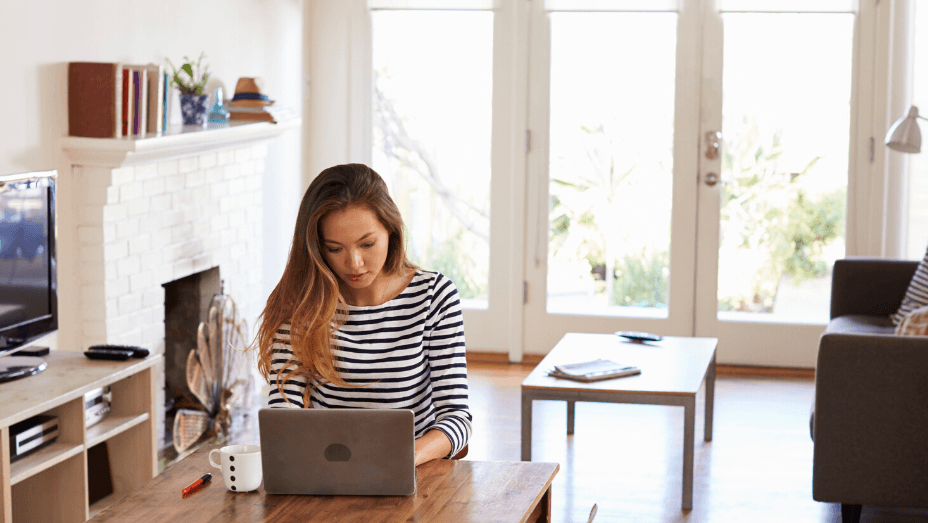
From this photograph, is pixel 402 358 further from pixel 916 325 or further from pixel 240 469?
pixel 916 325

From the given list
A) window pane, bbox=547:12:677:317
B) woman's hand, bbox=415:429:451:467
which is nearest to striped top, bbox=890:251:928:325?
window pane, bbox=547:12:677:317

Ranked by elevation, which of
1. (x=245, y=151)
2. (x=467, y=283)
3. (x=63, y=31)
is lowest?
(x=467, y=283)

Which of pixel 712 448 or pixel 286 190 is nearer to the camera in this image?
pixel 712 448

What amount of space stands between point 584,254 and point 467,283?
672 millimetres

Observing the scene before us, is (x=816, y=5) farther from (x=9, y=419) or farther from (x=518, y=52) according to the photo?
(x=9, y=419)

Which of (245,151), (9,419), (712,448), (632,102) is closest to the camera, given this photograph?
(9,419)

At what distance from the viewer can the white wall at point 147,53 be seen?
2936 mm

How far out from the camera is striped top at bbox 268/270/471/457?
1.98 meters

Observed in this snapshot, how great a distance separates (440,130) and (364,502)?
13.8 feet

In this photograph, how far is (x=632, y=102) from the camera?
545 cm

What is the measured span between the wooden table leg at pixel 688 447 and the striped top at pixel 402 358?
1.40 metres

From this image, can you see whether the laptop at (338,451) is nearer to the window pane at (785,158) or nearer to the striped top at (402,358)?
the striped top at (402,358)

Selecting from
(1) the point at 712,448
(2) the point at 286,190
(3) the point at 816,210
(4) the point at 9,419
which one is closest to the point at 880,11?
(3) the point at 816,210

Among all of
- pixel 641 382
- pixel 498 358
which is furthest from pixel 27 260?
pixel 498 358
